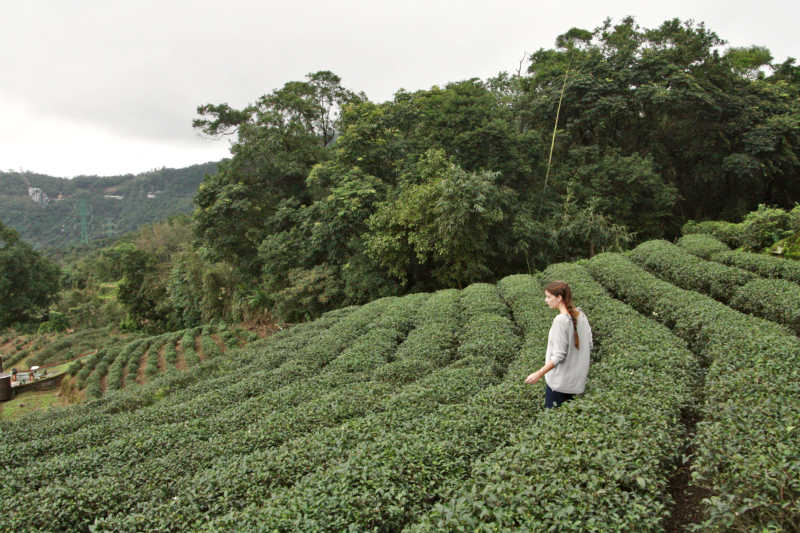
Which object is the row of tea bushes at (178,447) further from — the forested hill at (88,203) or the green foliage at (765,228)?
the forested hill at (88,203)

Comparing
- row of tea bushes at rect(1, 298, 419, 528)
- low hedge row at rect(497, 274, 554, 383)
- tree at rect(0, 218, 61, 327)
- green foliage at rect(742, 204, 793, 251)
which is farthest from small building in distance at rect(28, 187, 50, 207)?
green foliage at rect(742, 204, 793, 251)

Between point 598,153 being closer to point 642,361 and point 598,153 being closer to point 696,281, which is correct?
point 696,281

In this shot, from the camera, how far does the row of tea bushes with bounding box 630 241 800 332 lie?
24.1 feet

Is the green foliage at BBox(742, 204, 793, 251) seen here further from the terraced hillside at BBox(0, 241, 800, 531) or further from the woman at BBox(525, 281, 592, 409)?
the woman at BBox(525, 281, 592, 409)

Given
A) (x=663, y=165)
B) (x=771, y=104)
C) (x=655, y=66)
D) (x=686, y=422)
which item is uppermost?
(x=655, y=66)

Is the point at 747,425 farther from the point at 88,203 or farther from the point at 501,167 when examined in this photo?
the point at 88,203

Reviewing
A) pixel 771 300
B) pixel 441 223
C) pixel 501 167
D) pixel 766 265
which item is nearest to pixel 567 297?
pixel 771 300

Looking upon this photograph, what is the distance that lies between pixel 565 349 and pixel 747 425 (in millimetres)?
1478

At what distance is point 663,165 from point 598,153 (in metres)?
4.16

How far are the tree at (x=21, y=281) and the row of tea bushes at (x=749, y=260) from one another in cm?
4138

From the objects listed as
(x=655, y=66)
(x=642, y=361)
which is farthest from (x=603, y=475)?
(x=655, y=66)

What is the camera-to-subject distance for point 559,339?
4.04 metres

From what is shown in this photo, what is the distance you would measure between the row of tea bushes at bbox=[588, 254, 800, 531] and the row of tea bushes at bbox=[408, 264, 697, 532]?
300mm

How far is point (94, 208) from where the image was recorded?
297ft
